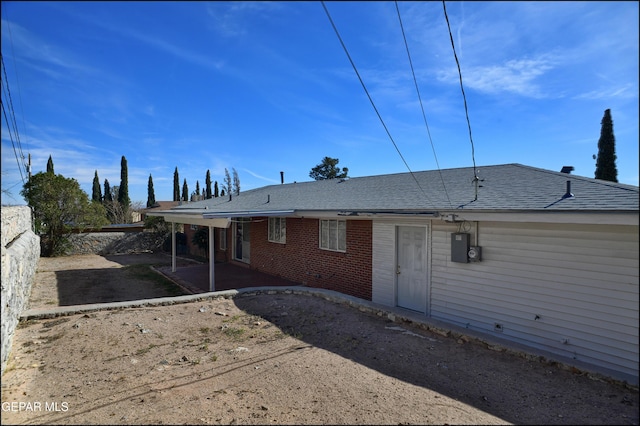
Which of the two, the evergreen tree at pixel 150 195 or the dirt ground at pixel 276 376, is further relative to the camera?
the evergreen tree at pixel 150 195

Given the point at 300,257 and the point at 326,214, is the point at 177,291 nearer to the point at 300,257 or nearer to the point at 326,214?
the point at 300,257

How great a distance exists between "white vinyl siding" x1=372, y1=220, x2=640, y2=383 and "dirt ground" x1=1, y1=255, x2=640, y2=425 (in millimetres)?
665

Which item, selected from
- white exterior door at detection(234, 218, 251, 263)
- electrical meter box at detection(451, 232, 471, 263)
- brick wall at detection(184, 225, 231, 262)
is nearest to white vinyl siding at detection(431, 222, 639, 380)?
electrical meter box at detection(451, 232, 471, 263)

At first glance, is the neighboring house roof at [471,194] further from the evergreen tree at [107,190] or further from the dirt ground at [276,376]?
the evergreen tree at [107,190]

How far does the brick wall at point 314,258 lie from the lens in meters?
9.51

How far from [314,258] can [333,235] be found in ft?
3.56

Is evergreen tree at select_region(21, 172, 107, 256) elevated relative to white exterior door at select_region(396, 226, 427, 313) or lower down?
elevated

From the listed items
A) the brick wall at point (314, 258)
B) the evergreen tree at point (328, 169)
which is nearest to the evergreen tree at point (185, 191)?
the evergreen tree at point (328, 169)

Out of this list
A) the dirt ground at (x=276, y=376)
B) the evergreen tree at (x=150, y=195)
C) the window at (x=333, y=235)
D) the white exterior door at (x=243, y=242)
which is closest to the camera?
the dirt ground at (x=276, y=376)

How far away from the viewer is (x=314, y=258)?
1109 centimetres

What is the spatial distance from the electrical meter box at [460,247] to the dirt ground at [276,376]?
1.52m

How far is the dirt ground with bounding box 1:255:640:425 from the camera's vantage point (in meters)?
3.90

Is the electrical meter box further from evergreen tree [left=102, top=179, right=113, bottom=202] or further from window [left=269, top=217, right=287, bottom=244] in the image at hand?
evergreen tree [left=102, top=179, right=113, bottom=202]

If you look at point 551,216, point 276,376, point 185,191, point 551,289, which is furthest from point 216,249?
point 185,191
